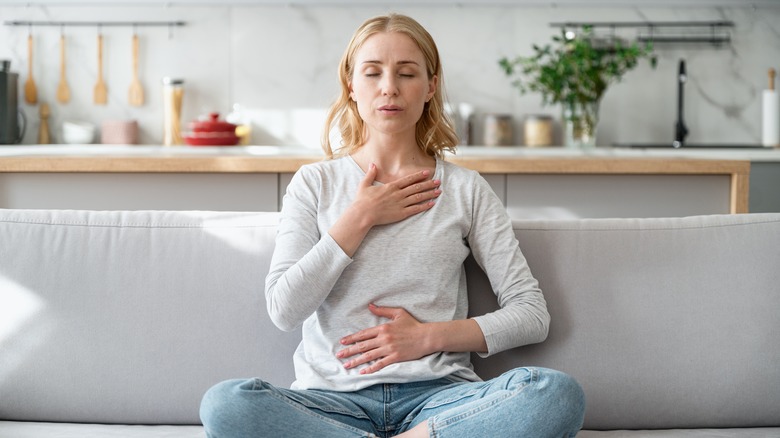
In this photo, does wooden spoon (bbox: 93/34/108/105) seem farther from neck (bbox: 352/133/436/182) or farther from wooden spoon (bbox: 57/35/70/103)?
neck (bbox: 352/133/436/182)

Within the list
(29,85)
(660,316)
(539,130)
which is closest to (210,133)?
(29,85)

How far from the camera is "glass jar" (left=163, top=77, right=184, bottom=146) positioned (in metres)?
4.12

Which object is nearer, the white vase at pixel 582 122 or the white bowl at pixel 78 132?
the white vase at pixel 582 122

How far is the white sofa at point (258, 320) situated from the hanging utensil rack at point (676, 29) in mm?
2625

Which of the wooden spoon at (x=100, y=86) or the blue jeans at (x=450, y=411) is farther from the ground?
the wooden spoon at (x=100, y=86)

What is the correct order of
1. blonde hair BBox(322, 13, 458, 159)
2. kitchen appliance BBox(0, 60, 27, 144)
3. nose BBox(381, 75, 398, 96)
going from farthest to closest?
kitchen appliance BBox(0, 60, 27, 144) → blonde hair BBox(322, 13, 458, 159) → nose BBox(381, 75, 398, 96)

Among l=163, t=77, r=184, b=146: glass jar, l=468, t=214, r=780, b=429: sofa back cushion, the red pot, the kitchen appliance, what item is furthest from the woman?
the kitchen appliance

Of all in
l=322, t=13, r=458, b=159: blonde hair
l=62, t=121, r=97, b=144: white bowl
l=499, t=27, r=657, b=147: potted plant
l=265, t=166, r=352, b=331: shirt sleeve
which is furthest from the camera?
l=62, t=121, r=97, b=144: white bowl

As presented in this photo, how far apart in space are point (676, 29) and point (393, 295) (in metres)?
3.17

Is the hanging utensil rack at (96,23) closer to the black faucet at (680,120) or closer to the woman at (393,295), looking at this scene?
the black faucet at (680,120)

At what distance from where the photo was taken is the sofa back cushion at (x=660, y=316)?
1696 mm

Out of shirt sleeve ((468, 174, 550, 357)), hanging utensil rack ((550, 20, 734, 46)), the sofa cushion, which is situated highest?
hanging utensil rack ((550, 20, 734, 46))

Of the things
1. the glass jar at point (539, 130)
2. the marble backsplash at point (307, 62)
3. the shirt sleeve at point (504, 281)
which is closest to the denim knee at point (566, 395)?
the shirt sleeve at point (504, 281)

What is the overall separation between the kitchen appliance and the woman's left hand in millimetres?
3034
